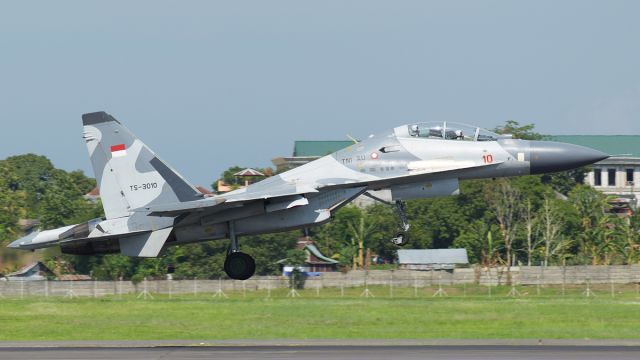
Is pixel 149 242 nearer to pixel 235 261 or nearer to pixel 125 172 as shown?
pixel 125 172

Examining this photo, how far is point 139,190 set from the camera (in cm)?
3272

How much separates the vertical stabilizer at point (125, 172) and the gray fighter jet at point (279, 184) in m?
0.03

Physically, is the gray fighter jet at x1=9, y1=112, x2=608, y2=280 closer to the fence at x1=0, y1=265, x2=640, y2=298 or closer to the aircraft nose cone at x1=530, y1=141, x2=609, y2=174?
the aircraft nose cone at x1=530, y1=141, x2=609, y2=174

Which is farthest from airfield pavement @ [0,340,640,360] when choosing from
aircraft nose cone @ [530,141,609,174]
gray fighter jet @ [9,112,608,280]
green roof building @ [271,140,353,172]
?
green roof building @ [271,140,353,172]

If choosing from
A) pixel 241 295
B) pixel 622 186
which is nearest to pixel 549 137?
pixel 622 186

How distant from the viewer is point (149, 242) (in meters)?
32.1

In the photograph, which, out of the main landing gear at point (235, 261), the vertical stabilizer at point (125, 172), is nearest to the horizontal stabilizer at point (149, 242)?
the vertical stabilizer at point (125, 172)

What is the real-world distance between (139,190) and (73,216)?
62.1 m

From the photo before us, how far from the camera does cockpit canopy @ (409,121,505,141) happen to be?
3095 cm

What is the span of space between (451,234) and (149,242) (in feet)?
228

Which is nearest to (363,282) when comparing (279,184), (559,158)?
(279,184)

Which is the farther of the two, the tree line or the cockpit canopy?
the tree line

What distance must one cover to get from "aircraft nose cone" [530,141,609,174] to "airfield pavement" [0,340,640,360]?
5.31 m

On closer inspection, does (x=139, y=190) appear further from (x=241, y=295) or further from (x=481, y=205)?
(x=481, y=205)
